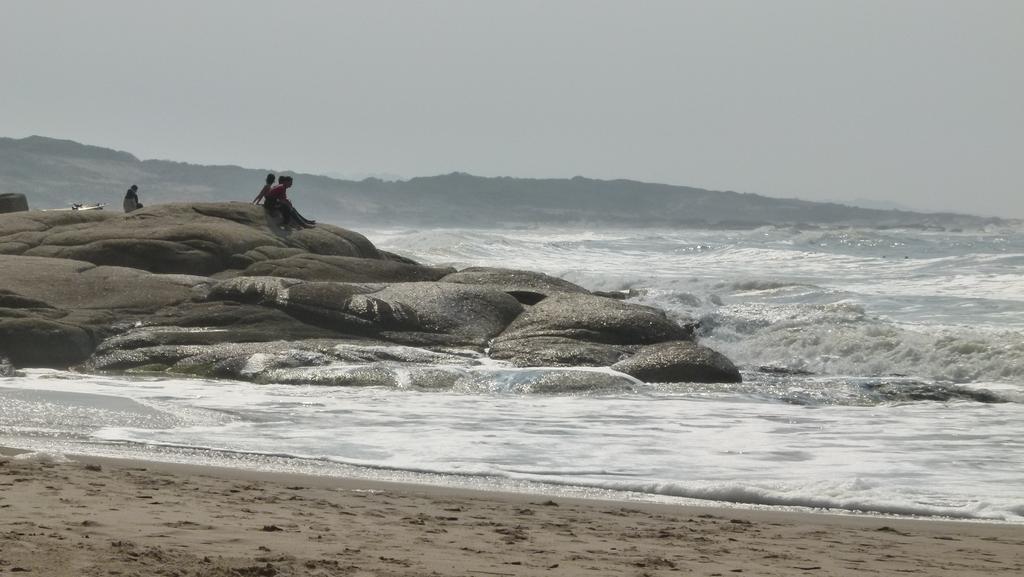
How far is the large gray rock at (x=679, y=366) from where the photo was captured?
15.0m

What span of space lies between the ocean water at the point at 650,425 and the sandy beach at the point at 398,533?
32.5 inches

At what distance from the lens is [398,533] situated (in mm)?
6301

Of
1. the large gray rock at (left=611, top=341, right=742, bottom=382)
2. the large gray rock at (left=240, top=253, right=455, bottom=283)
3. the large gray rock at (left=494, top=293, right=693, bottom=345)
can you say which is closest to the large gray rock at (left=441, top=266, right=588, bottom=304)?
the large gray rock at (left=240, top=253, right=455, bottom=283)

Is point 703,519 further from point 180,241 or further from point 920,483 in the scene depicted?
point 180,241

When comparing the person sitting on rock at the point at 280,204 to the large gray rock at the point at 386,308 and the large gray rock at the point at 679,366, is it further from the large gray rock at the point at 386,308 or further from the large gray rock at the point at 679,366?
the large gray rock at the point at 679,366

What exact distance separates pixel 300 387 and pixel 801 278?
28.2 meters

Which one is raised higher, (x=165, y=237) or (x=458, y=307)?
(x=165, y=237)

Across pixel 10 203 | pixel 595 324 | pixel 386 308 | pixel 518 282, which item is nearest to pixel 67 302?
pixel 386 308

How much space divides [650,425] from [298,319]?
6.17 m

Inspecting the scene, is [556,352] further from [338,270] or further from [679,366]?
[338,270]

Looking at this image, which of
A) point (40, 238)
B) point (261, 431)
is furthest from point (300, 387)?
point (40, 238)

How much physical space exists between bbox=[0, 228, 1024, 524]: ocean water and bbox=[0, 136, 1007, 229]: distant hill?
89011 mm

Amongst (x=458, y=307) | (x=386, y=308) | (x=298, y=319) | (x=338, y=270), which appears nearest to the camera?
(x=298, y=319)

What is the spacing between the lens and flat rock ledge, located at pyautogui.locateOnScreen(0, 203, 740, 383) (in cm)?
1462
